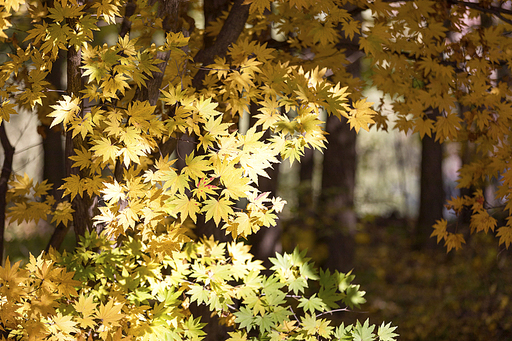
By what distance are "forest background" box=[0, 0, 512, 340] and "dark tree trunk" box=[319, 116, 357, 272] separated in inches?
1.0

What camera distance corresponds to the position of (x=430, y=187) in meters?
9.71

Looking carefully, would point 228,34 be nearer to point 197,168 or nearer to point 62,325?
point 197,168

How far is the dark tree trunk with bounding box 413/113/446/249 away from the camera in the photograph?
31.1 feet

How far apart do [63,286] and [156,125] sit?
1.08 meters

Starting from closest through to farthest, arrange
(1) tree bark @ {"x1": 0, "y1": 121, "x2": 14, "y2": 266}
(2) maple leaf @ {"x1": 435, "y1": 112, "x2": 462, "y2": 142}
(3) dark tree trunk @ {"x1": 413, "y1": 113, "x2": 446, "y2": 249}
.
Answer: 1. (2) maple leaf @ {"x1": 435, "y1": 112, "x2": 462, "y2": 142}
2. (1) tree bark @ {"x1": 0, "y1": 121, "x2": 14, "y2": 266}
3. (3) dark tree trunk @ {"x1": 413, "y1": 113, "x2": 446, "y2": 249}

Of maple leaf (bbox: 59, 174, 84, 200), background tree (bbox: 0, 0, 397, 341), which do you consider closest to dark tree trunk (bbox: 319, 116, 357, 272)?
background tree (bbox: 0, 0, 397, 341)

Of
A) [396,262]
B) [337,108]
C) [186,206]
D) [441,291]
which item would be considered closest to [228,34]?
[337,108]

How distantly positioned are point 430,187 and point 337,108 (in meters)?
8.11

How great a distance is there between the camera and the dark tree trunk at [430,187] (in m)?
9.48

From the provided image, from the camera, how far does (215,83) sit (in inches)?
136

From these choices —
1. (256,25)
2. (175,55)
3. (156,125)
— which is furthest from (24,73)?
(256,25)

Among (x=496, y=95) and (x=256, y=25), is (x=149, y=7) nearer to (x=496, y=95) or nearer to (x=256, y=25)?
(x=256, y=25)

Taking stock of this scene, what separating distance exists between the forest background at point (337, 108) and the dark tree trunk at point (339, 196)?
26mm

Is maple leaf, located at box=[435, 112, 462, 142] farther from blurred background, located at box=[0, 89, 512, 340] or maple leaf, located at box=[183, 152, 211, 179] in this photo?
maple leaf, located at box=[183, 152, 211, 179]
